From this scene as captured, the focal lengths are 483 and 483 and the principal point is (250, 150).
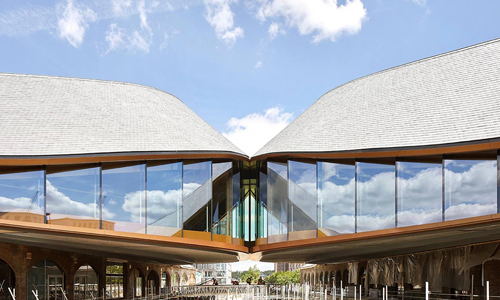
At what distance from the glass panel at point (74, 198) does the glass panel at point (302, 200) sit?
716 cm

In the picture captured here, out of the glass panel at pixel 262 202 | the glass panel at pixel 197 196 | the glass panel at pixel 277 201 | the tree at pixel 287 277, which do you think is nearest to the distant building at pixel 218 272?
the tree at pixel 287 277

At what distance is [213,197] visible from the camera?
766 inches

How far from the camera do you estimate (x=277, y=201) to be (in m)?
20.1

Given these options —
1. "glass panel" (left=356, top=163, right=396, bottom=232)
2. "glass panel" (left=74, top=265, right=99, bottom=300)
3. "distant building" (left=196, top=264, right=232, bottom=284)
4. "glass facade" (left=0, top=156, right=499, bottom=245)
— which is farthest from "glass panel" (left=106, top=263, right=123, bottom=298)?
"distant building" (left=196, top=264, right=232, bottom=284)

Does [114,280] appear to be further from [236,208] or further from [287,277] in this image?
[287,277]

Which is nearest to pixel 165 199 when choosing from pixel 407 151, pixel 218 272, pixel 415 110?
pixel 407 151

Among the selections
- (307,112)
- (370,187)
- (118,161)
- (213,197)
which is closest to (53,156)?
(118,161)

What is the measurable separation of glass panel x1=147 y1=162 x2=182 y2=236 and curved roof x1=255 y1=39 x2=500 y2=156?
4016 millimetres

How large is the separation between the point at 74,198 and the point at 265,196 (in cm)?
784

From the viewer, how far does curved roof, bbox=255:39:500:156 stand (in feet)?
52.6

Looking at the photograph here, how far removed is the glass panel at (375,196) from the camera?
17.0 m

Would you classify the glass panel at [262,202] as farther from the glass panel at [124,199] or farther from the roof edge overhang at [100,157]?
the glass panel at [124,199]

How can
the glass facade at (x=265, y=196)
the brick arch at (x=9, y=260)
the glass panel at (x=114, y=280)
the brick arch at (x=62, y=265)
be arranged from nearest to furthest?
1. the glass facade at (x=265, y=196)
2. the brick arch at (x=9, y=260)
3. the brick arch at (x=62, y=265)
4. the glass panel at (x=114, y=280)

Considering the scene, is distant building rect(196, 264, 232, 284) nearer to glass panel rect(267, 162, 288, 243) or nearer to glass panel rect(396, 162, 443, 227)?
glass panel rect(267, 162, 288, 243)
